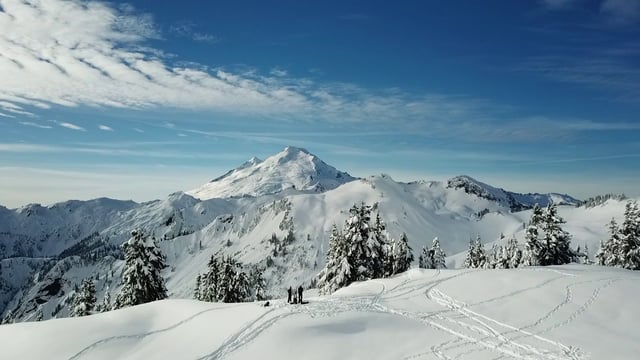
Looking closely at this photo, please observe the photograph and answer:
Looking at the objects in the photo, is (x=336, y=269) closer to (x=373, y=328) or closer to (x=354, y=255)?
(x=354, y=255)

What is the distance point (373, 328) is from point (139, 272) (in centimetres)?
3315

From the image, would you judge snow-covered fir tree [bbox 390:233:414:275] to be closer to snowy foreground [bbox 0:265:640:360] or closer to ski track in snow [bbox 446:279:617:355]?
→ snowy foreground [bbox 0:265:640:360]

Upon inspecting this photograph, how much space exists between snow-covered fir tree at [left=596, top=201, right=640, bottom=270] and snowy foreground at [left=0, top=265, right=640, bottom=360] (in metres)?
29.6

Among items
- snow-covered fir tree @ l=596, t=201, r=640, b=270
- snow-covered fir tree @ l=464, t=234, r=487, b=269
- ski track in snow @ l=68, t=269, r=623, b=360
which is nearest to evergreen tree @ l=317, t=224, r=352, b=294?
ski track in snow @ l=68, t=269, r=623, b=360

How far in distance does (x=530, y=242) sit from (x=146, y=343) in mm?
56010

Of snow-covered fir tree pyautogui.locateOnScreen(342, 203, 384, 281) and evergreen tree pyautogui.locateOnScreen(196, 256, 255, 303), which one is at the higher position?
snow-covered fir tree pyautogui.locateOnScreen(342, 203, 384, 281)

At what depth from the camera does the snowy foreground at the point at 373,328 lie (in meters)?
24.9

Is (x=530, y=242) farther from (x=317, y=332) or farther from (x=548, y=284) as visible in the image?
(x=317, y=332)

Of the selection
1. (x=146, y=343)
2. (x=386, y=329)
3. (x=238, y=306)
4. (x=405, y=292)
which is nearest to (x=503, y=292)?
(x=405, y=292)

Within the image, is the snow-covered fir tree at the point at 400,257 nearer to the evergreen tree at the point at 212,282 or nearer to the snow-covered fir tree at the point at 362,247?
the snow-covered fir tree at the point at 362,247

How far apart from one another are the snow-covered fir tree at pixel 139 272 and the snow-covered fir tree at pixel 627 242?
59.4 meters

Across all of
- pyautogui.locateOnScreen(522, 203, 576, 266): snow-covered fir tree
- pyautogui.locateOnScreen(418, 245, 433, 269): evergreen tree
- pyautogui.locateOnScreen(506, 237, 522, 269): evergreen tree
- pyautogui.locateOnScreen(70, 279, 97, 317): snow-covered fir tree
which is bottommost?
pyautogui.locateOnScreen(70, 279, 97, 317): snow-covered fir tree

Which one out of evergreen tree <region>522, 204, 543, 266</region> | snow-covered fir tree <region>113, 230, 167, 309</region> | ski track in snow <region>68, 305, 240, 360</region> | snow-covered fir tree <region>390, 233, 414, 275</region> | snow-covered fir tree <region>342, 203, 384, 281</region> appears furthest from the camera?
snow-covered fir tree <region>390, 233, 414, 275</region>

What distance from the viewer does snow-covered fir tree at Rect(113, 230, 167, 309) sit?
2013 inches
